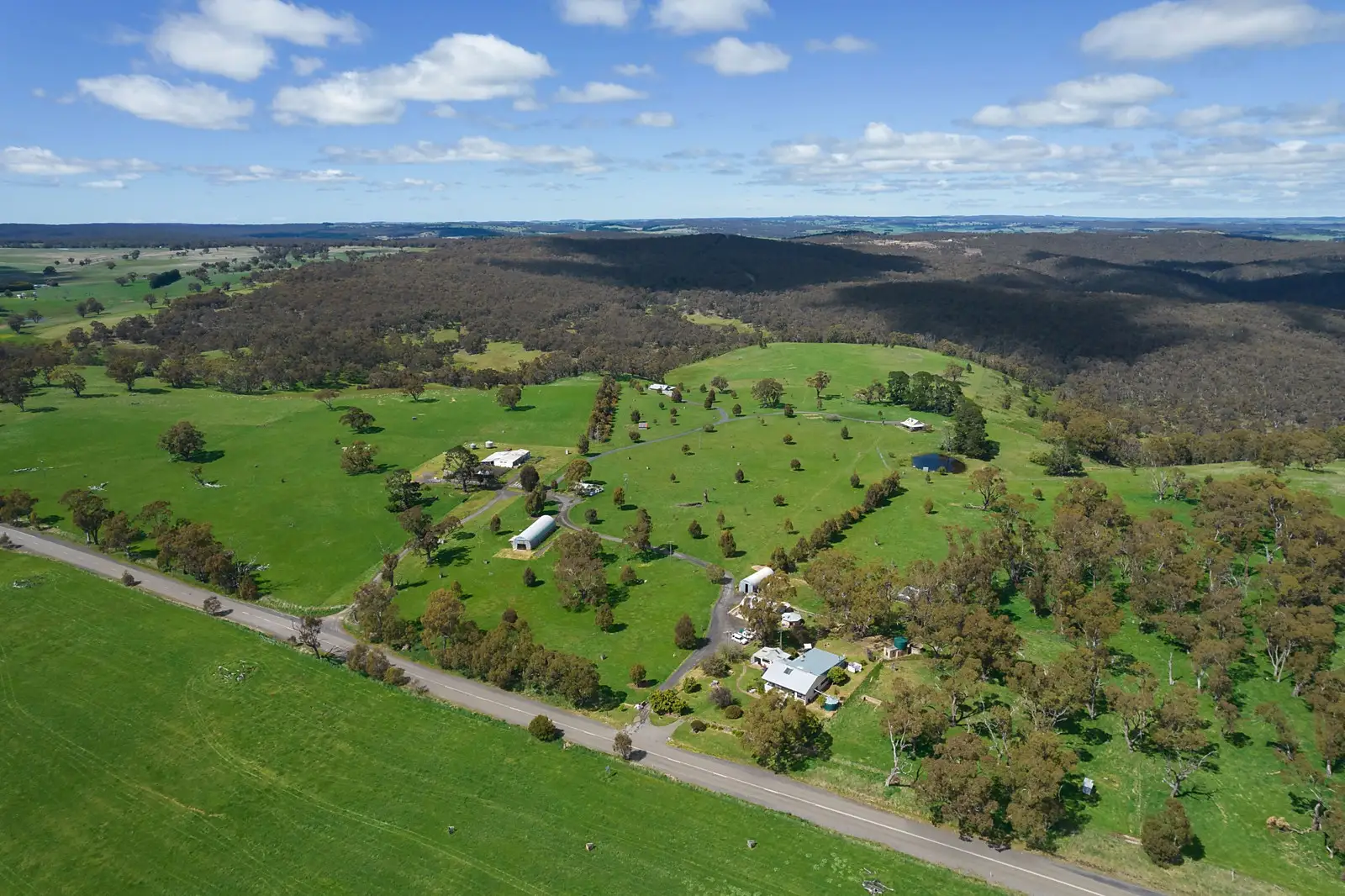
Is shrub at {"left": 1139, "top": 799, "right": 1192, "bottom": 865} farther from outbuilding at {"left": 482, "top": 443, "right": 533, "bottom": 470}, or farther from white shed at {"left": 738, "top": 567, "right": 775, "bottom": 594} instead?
outbuilding at {"left": 482, "top": 443, "right": 533, "bottom": 470}

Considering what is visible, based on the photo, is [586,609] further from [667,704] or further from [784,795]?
[784,795]

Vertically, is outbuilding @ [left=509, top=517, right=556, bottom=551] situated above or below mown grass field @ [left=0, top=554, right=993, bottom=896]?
above

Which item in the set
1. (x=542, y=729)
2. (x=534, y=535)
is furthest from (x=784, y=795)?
(x=534, y=535)

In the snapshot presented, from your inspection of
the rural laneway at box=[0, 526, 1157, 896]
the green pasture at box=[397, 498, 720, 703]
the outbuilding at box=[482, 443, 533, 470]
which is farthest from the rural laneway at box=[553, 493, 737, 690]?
the outbuilding at box=[482, 443, 533, 470]

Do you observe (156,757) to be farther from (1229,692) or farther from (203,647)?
(1229,692)

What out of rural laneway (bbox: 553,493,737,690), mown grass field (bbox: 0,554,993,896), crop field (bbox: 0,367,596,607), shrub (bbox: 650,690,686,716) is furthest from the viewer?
crop field (bbox: 0,367,596,607)

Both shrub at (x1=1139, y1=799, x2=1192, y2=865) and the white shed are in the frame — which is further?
the white shed
